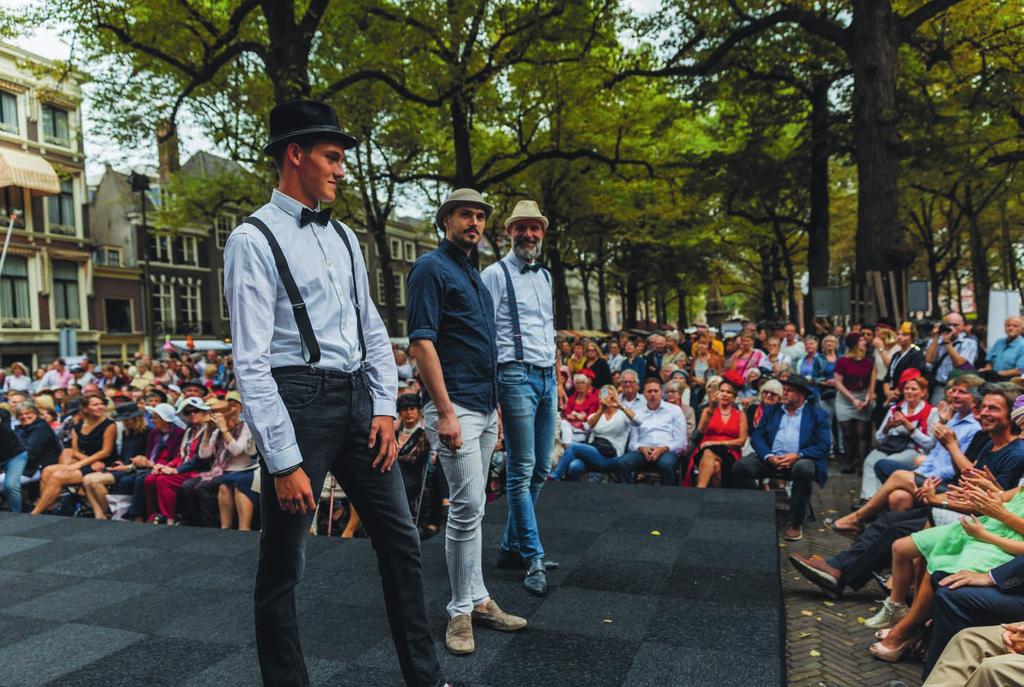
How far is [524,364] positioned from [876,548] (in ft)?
9.17

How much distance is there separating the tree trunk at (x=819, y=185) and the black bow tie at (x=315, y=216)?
47.8 feet

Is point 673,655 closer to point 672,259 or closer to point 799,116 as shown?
point 799,116

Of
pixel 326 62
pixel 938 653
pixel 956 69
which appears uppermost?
pixel 326 62

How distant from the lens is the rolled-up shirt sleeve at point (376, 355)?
8.52 ft

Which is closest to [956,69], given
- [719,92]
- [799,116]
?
[799,116]

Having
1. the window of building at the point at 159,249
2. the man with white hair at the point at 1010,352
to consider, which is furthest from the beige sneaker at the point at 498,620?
the window of building at the point at 159,249

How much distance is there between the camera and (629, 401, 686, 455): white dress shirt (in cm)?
809

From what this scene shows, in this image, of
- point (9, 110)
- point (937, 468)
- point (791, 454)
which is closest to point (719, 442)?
point (791, 454)

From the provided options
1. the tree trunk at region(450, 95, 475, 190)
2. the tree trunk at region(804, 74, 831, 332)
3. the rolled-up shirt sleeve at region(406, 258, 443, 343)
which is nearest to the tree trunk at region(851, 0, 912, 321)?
the tree trunk at region(804, 74, 831, 332)

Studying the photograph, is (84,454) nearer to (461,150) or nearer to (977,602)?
(977,602)

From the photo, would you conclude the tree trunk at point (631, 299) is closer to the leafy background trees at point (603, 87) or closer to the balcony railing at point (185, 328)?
the leafy background trees at point (603, 87)

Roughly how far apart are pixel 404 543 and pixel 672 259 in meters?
28.9

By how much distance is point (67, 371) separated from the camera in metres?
17.3

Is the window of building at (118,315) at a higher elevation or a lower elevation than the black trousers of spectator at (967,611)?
higher
